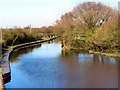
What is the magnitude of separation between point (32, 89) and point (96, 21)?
15.3 m

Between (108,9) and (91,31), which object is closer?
(91,31)

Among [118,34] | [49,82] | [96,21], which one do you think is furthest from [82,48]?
[49,82]

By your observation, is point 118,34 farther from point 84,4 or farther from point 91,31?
point 84,4

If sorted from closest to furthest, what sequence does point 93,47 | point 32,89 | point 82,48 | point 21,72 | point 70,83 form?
1. point 32,89
2. point 70,83
3. point 21,72
4. point 93,47
5. point 82,48

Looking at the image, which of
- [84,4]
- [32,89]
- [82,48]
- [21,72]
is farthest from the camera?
[84,4]

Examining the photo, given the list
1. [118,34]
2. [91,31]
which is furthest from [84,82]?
[91,31]

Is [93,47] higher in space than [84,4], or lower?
lower

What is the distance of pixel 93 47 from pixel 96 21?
4077 mm

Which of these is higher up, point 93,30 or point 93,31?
point 93,30

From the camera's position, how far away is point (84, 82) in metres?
7.95

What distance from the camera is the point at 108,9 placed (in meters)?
22.0

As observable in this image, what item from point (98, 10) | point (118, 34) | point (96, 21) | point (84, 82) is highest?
point (98, 10)

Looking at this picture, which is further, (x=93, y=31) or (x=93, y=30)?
(x=93, y=30)

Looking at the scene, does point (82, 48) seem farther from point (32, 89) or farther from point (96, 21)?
point (32, 89)
